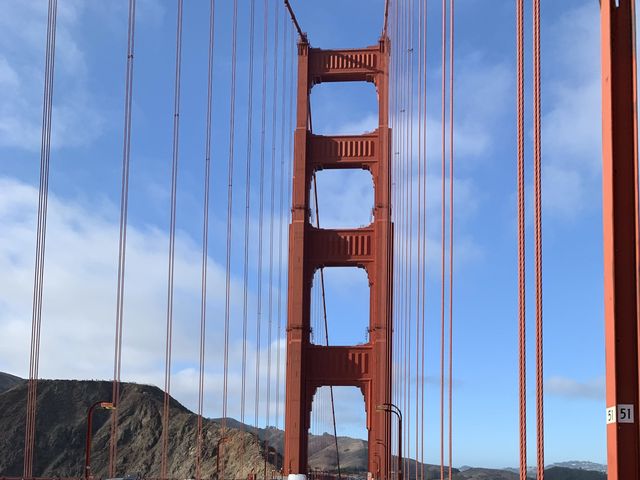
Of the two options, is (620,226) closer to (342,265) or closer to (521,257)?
(521,257)

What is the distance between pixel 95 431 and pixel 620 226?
9447 centimetres

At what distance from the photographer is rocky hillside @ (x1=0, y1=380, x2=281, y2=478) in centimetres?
8844

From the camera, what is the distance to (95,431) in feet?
317

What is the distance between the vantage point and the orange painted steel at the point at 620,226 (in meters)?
5.99

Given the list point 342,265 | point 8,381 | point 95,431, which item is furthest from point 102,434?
point 342,265

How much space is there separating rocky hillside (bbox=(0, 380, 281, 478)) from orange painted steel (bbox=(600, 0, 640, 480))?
260 feet

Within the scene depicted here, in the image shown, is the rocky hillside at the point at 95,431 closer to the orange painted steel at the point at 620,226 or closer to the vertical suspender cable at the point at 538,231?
the vertical suspender cable at the point at 538,231

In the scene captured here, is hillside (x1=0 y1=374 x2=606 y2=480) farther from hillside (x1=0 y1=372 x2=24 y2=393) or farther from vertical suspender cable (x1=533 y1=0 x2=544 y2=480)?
vertical suspender cable (x1=533 y1=0 x2=544 y2=480)

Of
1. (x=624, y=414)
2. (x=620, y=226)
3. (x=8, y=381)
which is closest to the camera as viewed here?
(x=624, y=414)

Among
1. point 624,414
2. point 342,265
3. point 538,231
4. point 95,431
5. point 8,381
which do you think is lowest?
point 624,414

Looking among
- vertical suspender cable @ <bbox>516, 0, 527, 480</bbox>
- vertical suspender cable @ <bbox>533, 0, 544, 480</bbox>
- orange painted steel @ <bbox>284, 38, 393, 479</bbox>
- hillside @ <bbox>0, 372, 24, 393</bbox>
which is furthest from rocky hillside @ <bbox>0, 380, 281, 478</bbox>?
vertical suspender cable @ <bbox>533, 0, 544, 480</bbox>

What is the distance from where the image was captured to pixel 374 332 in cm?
2641

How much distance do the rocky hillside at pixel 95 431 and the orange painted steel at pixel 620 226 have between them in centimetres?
7917

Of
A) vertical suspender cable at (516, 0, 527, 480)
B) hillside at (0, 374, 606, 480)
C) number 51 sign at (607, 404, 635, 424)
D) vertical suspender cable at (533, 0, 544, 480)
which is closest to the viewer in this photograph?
number 51 sign at (607, 404, 635, 424)
